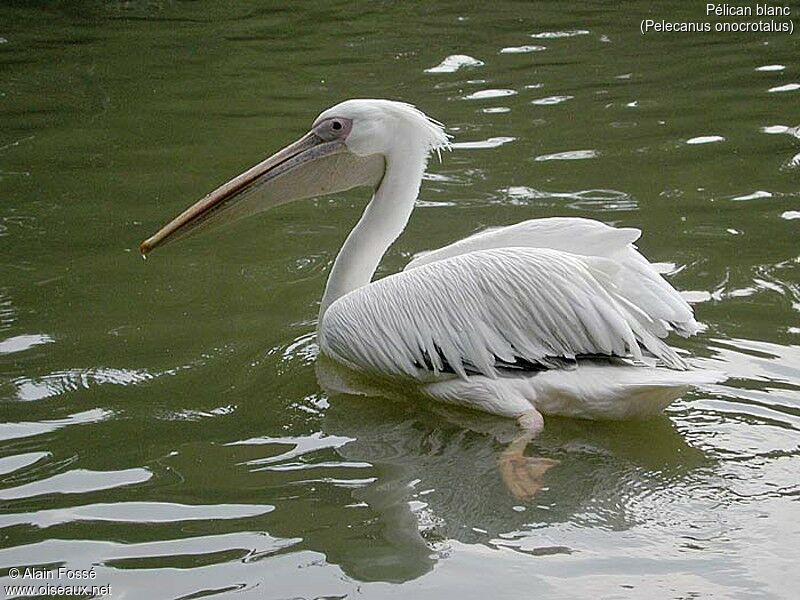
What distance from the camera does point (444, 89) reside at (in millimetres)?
8188

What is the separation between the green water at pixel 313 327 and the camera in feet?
11.1

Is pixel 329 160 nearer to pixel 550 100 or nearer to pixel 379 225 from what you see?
pixel 379 225

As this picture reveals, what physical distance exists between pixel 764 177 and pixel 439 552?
373cm

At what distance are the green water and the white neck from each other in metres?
0.29

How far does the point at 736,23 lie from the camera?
33.3ft

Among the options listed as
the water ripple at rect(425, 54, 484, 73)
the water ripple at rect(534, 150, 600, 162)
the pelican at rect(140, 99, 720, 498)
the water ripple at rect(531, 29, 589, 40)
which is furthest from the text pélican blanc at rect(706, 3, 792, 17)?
the pelican at rect(140, 99, 720, 498)

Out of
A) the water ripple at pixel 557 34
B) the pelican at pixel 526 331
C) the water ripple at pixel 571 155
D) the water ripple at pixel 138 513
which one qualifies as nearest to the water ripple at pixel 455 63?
the water ripple at pixel 557 34

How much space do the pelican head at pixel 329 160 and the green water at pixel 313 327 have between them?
0.48 m

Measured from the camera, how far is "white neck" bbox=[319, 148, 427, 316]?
473 centimetres

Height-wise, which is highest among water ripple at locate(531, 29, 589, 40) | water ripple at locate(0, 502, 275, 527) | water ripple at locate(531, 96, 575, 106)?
water ripple at locate(531, 29, 589, 40)

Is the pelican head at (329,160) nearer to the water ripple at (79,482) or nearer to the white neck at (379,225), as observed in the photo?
the white neck at (379,225)

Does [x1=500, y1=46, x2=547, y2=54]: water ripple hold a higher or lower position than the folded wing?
higher

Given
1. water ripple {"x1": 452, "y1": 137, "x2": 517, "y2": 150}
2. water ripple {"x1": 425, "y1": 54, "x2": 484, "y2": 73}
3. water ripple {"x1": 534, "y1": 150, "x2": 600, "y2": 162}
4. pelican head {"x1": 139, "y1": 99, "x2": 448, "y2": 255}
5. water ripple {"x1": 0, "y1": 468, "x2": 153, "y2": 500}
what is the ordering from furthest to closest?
1. water ripple {"x1": 425, "y1": 54, "x2": 484, "y2": 73}
2. water ripple {"x1": 452, "y1": 137, "x2": 517, "y2": 150}
3. water ripple {"x1": 534, "y1": 150, "x2": 600, "y2": 162}
4. pelican head {"x1": 139, "y1": 99, "x2": 448, "y2": 255}
5. water ripple {"x1": 0, "y1": 468, "x2": 153, "y2": 500}

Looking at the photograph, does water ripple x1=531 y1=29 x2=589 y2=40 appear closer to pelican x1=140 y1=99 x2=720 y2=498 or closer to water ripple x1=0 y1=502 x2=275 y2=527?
pelican x1=140 y1=99 x2=720 y2=498
